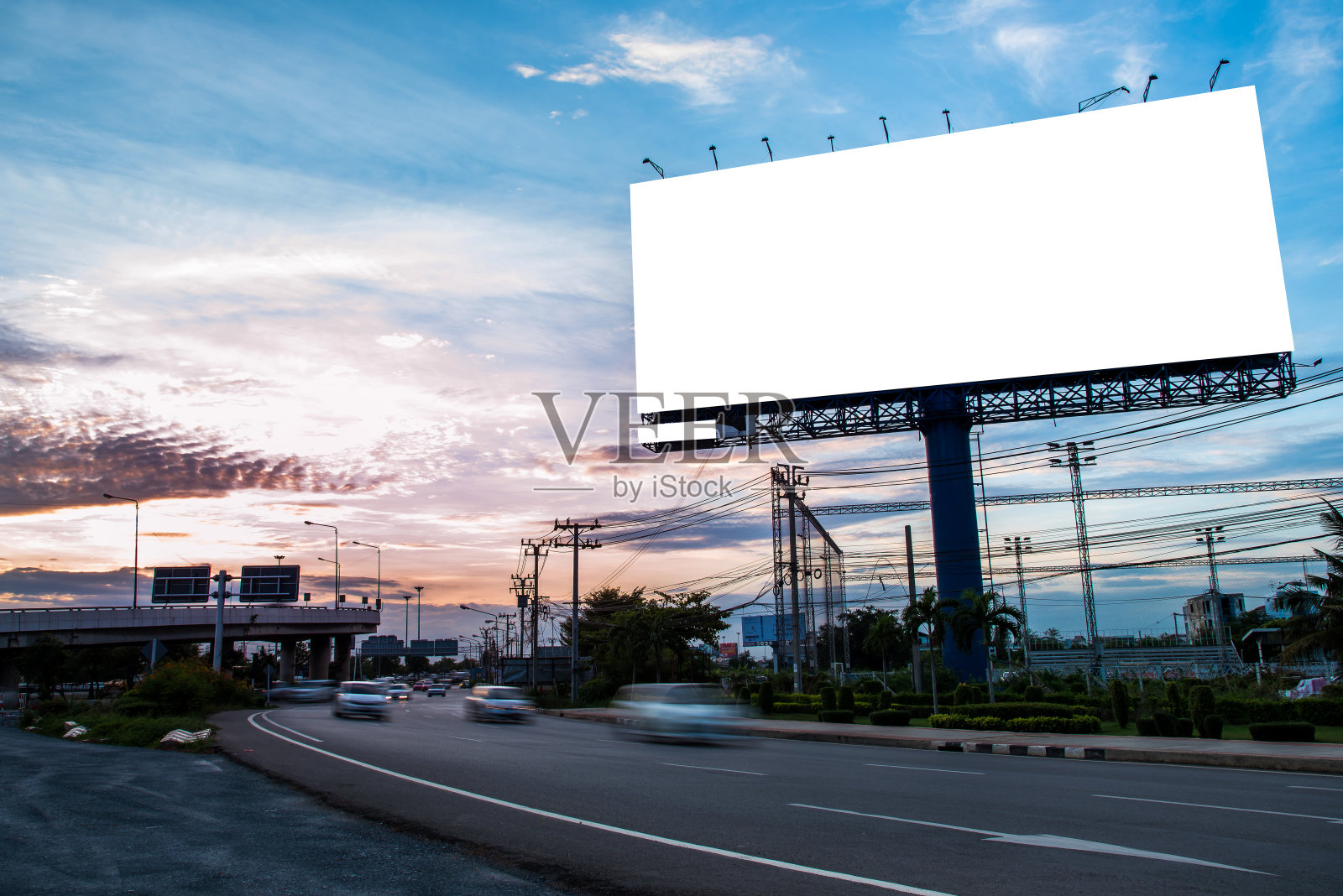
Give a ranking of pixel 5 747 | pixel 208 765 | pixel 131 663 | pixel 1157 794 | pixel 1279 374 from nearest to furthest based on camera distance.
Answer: pixel 1157 794, pixel 208 765, pixel 5 747, pixel 1279 374, pixel 131 663

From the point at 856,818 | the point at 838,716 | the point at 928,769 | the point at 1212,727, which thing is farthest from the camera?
the point at 838,716

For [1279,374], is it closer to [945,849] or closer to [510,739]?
[510,739]

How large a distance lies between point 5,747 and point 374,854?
18302 mm

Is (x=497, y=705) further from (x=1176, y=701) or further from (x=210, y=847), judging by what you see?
(x=210, y=847)

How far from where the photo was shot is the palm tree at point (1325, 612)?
2658 cm

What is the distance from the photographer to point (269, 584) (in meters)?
66.0

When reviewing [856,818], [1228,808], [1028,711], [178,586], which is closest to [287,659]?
[178,586]

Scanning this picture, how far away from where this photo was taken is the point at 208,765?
1574 cm

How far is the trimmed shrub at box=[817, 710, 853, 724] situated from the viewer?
29.8m

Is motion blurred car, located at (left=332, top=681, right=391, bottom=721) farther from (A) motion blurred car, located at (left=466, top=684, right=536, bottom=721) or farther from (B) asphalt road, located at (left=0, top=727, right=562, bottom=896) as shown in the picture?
(B) asphalt road, located at (left=0, top=727, right=562, bottom=896)

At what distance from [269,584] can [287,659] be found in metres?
27.8

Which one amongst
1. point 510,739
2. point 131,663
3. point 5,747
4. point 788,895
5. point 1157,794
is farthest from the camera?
point 131,663

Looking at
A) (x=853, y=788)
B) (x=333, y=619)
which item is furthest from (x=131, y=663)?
(x=853, y=788)

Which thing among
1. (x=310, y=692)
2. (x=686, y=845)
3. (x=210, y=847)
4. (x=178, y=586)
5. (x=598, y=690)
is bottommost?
(x=598, y=690)
